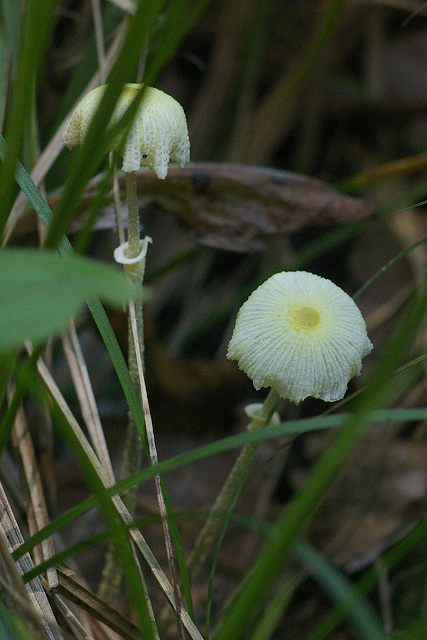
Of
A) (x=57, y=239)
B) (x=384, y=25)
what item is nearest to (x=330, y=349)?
(x=57, y=239)

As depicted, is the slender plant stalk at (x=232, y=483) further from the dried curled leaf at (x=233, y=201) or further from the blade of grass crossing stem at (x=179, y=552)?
the dried curled leaf at (x=233, y=201)

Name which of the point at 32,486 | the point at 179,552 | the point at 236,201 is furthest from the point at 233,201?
the point at 179,552

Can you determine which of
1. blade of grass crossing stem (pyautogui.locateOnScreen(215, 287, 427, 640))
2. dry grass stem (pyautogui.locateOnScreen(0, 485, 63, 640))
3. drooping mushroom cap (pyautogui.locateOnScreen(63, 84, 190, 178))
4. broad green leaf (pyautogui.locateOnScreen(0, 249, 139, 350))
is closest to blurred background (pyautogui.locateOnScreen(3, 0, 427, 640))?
drooping mushroom cap (pyautogui.locateOnScreen(63, 84, 190, 178))

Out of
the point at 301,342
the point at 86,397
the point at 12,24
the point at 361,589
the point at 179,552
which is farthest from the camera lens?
the point at 12,24

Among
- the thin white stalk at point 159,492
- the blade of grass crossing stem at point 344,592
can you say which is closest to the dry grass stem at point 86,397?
the thin white stalk at point 159,492

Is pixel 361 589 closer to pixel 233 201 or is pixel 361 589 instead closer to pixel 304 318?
pixel 304 318

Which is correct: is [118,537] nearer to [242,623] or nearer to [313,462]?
[242,623]
